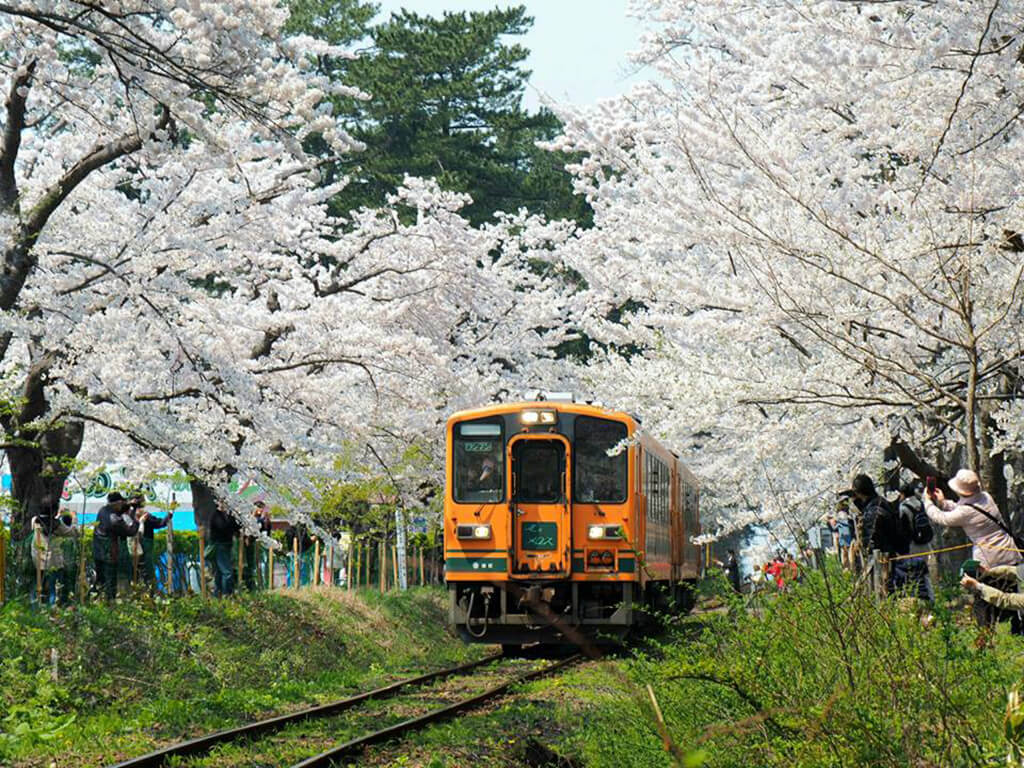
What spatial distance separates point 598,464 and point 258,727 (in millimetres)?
5338

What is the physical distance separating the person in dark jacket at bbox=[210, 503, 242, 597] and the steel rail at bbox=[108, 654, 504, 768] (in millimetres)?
2788

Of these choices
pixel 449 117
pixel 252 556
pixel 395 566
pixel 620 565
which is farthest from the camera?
pixel 449 117

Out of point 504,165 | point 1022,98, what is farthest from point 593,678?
point 504,165

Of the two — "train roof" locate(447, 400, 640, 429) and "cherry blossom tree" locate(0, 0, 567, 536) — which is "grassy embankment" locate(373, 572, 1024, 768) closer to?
"cherry blossom tree" locate(0, 0, 567, 536)

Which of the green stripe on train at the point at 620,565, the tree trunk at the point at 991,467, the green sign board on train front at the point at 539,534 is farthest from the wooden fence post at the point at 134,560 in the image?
the tree trunk at the point at 991,467

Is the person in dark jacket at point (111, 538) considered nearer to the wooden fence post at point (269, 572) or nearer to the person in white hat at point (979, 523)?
the wooden fence post at point (269, 572)

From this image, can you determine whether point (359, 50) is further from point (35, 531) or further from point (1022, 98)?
point (1022, 98)

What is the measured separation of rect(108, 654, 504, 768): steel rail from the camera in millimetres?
7778

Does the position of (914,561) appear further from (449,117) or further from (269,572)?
(449,117)

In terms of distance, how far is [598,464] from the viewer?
13.5 metres

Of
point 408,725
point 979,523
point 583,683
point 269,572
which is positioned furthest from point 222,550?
point 979,523

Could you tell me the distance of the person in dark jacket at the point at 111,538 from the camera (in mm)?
12969

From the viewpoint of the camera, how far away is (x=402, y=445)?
1756 cm

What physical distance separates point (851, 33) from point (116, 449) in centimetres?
1160
